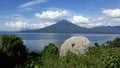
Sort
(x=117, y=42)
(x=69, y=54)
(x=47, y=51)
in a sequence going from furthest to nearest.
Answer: (x=117, y=42) < (x=47, y=51) < (x=69, y=54)

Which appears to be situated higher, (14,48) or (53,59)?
(14,48)

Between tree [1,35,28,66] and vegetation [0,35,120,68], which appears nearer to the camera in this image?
vegetation [0,35,120,68]

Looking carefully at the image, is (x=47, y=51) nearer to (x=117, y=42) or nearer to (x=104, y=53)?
(x=104, y=53)

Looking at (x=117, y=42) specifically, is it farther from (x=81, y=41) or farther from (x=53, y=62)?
(x=53, y=62)

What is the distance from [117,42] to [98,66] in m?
17.4

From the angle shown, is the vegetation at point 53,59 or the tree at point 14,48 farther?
the tree at point 14,48

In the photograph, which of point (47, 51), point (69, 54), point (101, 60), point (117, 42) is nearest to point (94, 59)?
point (101, 60)

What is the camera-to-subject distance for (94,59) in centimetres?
1667

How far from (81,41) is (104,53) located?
6.51m

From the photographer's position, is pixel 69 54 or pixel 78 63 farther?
pixel 69 54

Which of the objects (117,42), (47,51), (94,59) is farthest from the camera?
(117,42)

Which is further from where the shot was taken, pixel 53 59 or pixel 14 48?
pixel 14 48

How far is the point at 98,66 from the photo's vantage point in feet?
51.1

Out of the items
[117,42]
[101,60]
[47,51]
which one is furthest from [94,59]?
[117,42]
